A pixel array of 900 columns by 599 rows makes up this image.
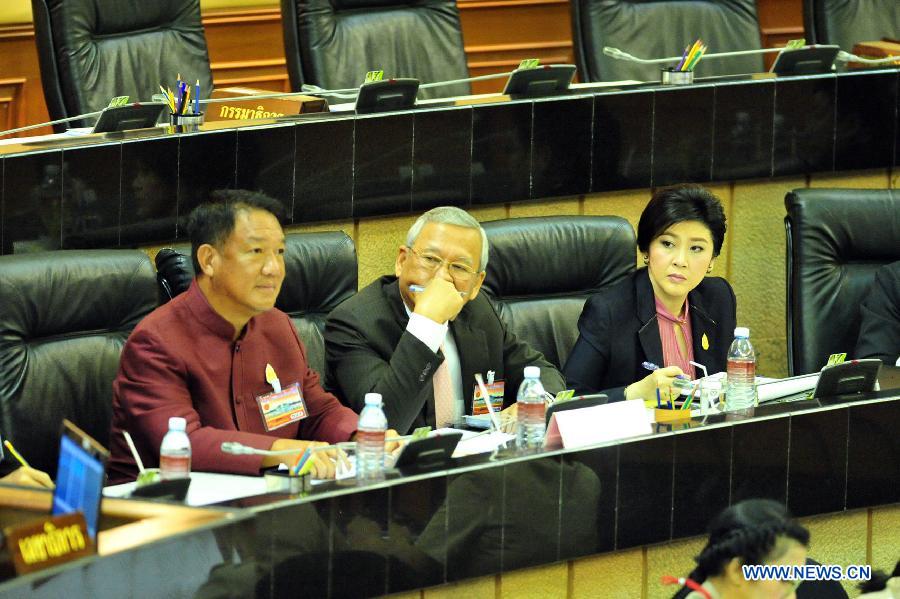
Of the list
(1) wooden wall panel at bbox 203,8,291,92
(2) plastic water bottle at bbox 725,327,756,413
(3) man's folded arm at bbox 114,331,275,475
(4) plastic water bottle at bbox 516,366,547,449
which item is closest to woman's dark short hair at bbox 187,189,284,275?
(3) man's folded arm at bbox 114,331,275,475

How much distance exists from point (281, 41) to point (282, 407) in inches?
104

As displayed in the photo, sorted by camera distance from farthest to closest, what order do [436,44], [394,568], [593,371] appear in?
1. [436,44]
2. [593,371]
3. [394,568]

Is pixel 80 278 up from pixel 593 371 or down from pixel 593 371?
up

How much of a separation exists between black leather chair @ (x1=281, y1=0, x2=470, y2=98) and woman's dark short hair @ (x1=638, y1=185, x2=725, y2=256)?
1.01 meters

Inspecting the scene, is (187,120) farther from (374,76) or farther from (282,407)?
(282,407)

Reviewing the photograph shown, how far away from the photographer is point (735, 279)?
13.4 ft

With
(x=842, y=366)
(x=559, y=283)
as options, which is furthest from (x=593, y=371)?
(x=842, y=366)

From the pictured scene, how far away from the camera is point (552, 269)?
11.7ft

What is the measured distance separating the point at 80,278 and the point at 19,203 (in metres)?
0.28

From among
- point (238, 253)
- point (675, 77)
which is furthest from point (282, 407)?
Result: point (675, 77)

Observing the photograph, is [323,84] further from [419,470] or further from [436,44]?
[419,470]

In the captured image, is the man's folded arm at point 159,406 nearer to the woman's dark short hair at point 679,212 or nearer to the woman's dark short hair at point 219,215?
the woman's dark short hair at point 219,215

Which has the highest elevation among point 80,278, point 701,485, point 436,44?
point 436,44

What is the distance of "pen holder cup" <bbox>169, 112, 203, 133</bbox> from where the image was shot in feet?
11.2
